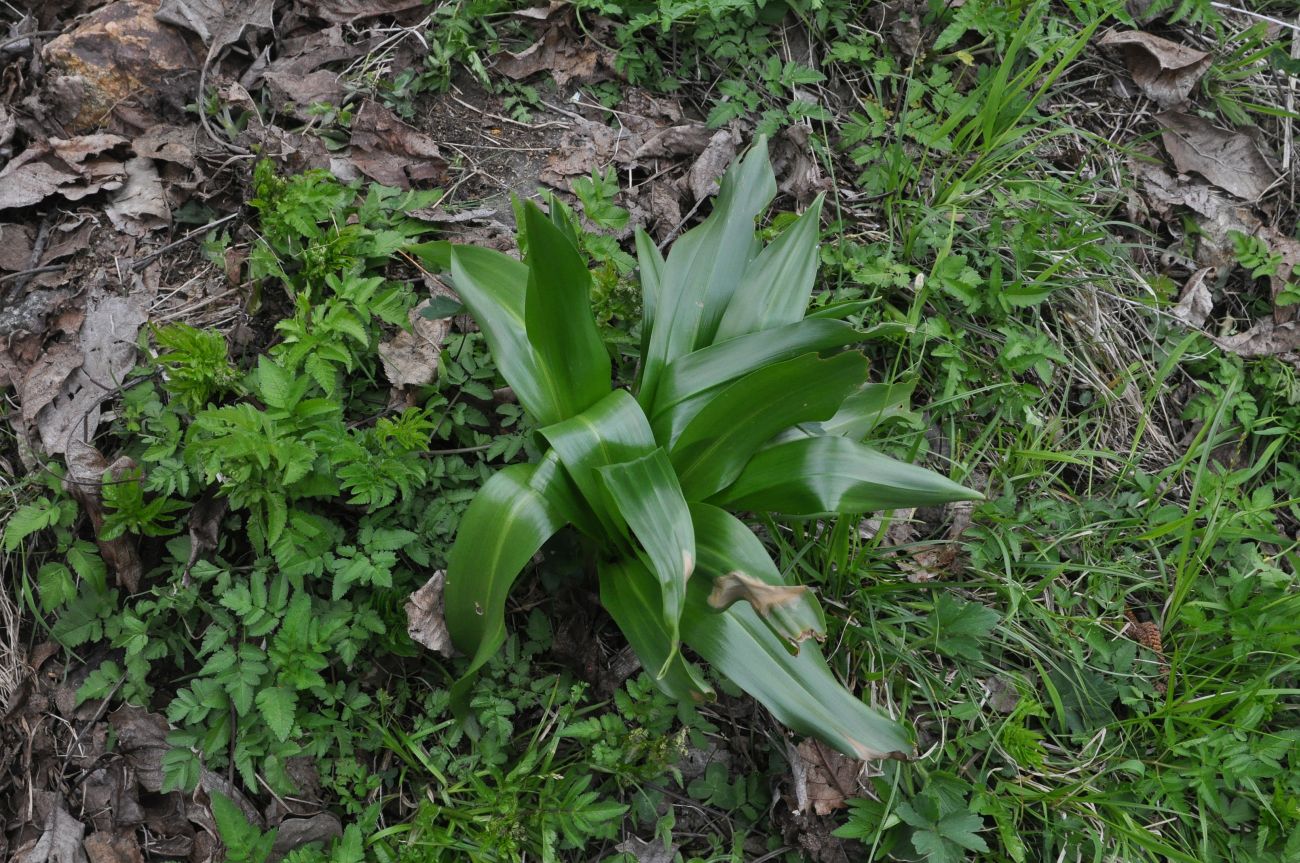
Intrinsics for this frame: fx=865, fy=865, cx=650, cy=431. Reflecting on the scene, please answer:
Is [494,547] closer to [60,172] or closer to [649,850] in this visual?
[649,850]

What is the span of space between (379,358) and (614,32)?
1.60 m

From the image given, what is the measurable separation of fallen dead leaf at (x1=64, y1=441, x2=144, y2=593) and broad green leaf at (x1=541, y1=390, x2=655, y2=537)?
3.73 feet

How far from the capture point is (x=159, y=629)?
2.13 meters

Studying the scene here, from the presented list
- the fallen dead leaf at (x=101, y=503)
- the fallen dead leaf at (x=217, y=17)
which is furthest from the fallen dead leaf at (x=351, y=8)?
the fallen dead leaf at (x=101, y=503)

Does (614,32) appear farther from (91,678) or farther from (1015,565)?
(91,678)

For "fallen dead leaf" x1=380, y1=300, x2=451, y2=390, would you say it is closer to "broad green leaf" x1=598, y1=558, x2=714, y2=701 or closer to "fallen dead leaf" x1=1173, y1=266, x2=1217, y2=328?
"broad green leaf" x1=598, y1=558, x2=714, y2=701

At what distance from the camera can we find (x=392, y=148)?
9.35 ft

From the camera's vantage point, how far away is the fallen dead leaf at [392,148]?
2.79m

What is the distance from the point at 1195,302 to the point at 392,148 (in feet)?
9.53

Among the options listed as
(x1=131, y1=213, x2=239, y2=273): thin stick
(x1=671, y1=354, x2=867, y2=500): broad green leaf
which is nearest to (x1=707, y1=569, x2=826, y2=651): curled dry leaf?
(x1=671, y1=354, x2=867, y2=500): broad green leaf

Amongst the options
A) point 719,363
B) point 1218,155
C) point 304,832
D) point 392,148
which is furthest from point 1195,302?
point 304,832

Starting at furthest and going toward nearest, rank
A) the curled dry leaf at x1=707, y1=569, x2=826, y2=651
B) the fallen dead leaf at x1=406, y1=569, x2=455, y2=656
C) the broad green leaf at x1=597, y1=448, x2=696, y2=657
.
→ the fallen dead leaf at x1=406, y1=569, x2=455, y2=656 < the broad green leaf at x1=597, y1=448, x2=696, y2=657 < the curled dry leaf at x1=707, y1=569, x2=826, y2=651

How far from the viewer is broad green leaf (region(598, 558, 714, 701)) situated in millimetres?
1837

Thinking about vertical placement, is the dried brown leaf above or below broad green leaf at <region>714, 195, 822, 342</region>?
above
